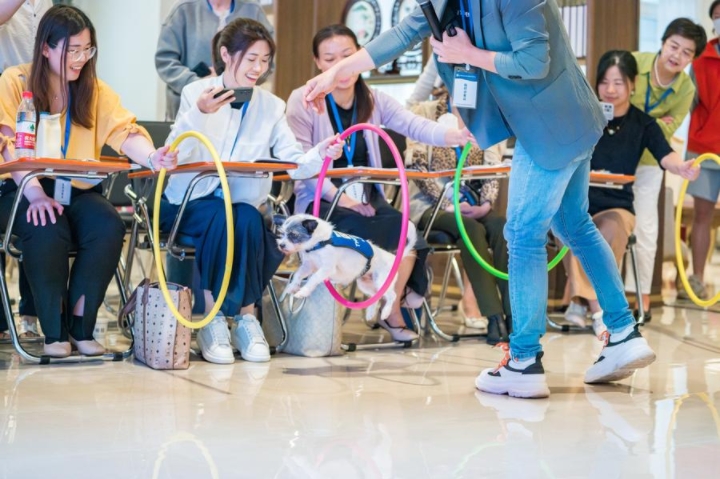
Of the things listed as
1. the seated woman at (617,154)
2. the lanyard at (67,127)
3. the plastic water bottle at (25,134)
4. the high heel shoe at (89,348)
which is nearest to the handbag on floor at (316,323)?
the high heel shoe at (89,348)

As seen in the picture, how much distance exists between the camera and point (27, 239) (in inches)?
151

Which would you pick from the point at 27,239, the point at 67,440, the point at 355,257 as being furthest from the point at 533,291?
the point at 27,239

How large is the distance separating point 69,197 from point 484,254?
1.96m

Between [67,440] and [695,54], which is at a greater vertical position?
[695,54]

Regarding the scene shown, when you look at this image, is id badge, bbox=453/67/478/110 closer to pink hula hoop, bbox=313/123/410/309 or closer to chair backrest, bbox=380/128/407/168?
pink hula hoop, bbox=313/123/410/309

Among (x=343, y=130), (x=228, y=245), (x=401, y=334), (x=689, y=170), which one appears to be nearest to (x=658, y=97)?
(x=689, y=170)

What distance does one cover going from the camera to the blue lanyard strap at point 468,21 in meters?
3.16

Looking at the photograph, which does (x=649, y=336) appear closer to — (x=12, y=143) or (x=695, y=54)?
(x=695, y=54)

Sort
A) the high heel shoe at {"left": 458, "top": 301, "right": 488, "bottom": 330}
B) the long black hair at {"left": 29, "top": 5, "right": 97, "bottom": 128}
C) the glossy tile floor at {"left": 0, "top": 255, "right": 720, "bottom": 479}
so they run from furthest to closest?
the high heel shoe at {"left": 458, "top": 301, "right": 488, "bottom": 330}, the long black hair at {"left": 29, "top": 5, "right": 97, "bottom": 128}, the glossy tile floor at {"left": 0, "top": 255, "right": 720, "bottom": 479}

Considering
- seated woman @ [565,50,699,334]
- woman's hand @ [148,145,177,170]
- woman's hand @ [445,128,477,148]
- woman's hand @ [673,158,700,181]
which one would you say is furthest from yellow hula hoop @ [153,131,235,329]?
seated woman @ [565,50,699,334]

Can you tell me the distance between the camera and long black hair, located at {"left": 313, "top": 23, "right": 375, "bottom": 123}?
15.1 ft

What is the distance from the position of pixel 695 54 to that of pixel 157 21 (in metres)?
5.31

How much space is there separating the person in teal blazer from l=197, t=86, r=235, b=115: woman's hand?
66cm

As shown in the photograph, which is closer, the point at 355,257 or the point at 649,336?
the point at 355,257
